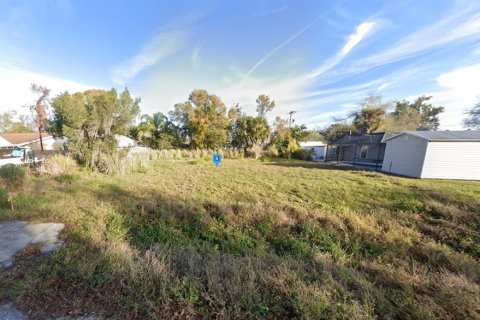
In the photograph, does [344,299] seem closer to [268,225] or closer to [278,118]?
[268,225]

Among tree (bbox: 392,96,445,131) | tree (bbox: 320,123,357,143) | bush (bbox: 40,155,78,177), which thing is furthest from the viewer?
tree (bbox: 392,96,445,131)

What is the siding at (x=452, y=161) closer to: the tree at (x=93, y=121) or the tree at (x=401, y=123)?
the tree at (x=93, y=121)

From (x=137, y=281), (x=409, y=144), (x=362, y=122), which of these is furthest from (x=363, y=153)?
(x=137, y=281)

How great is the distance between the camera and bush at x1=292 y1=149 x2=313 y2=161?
21469mm

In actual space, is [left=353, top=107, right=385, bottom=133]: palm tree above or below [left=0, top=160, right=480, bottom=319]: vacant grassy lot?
above

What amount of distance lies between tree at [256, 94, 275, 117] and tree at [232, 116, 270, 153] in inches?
160

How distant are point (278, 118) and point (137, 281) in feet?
75.3

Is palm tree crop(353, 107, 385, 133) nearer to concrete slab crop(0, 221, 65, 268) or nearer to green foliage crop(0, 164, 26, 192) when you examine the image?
concrete slab crop(0, 221, 65, 268)

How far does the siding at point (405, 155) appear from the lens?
10.9 m

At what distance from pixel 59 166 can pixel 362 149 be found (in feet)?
80.0

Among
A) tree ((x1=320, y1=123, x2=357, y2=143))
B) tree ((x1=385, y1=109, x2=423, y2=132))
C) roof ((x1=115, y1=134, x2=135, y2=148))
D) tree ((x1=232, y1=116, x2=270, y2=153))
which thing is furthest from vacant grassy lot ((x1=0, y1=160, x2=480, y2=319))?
tree ((x1=385, y1=109, x2=423, y2=132))

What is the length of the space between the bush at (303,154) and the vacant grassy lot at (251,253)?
1348 centimetres

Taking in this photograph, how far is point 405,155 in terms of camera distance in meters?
11.9

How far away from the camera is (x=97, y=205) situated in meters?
4.86
